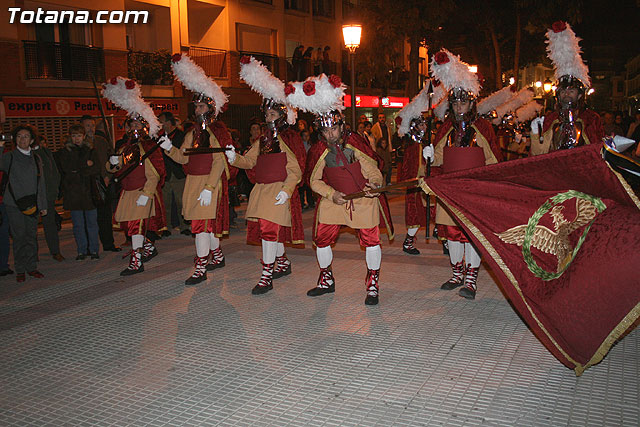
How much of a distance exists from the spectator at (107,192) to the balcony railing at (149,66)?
10353mm

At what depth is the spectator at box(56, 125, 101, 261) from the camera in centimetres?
837

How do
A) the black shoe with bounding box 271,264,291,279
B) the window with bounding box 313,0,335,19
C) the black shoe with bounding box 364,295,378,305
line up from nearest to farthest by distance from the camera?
the black shoe with bounding box 364,295,378,305
the black shoe with bounding box 271,264,291,279
the window with bounding box 313,0,335,19

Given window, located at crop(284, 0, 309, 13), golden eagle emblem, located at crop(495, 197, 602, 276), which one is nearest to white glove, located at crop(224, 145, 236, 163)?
golden eagle emblem, located at crop(495, 197, 602, 276)

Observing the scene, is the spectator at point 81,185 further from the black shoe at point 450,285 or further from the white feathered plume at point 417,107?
the black shoe at point 450,285

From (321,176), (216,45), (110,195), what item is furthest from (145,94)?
(321,176)

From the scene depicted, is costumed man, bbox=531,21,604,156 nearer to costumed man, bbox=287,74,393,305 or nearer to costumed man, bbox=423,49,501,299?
costumed man, bbox=423,49,501,299

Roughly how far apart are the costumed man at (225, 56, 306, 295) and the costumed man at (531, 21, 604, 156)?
113 inches

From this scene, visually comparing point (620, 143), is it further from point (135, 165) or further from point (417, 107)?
point (135, 165)

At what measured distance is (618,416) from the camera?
11.7ft

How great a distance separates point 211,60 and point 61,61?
6.24 metres

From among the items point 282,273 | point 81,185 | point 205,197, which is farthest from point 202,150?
point 81,185

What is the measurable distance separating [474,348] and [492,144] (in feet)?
7.85

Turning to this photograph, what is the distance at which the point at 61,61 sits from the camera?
17250 millimetres

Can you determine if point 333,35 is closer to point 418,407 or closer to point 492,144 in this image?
point 492,144
